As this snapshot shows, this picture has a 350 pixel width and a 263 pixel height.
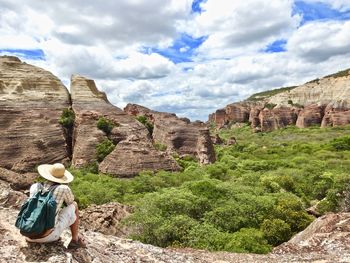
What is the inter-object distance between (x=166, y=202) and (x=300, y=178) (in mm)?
24822

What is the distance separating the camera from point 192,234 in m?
20.8

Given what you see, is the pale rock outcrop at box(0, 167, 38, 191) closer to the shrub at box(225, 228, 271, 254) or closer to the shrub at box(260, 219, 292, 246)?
the shrub at box(225, 228, 271, 254)

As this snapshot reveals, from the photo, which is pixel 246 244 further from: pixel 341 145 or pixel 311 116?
pixel 311 116

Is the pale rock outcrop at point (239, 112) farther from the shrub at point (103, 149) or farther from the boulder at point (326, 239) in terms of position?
the boulder at point (326, 239)

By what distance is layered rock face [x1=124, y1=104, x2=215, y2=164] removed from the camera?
61.3m

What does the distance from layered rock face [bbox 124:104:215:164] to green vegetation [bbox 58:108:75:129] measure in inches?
591

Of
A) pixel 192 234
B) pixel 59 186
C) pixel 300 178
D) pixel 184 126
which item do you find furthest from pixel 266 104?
pixel 59 186

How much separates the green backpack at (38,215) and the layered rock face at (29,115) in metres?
39.0

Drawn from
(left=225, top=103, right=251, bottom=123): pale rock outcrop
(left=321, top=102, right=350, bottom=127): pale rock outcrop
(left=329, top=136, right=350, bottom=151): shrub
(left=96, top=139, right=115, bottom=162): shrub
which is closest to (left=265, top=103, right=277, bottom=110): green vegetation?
(left=225, top=103, right=251, bottom=123): pale rock outcrop

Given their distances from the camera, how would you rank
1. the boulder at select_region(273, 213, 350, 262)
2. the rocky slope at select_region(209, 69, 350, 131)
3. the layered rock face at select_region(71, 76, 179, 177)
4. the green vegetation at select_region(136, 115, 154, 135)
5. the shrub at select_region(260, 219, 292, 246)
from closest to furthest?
the boulder at select_region(273, 213, 350, 262)
the shrub at select_region(260, 219, 292, 246)
the layered rock face at select_region(71, 76, 179, 177)
the green vegetation at select_region(136, 115, 154, 135)
the rocky slope at select_region(209, 69, 350, 131)

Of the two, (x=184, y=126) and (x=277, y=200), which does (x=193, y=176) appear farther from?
(x=184, y=126)

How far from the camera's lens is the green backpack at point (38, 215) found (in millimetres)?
8272

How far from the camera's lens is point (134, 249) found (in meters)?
12.5

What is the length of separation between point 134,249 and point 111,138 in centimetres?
3970
